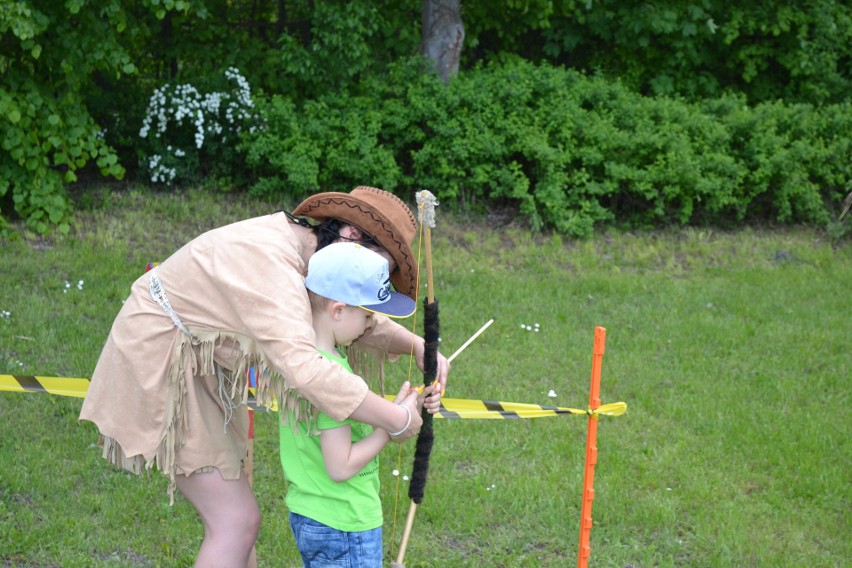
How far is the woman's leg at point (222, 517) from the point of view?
9.79 feet

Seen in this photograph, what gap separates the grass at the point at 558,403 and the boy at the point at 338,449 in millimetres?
971

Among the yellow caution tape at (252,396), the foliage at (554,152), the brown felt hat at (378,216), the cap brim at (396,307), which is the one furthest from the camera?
the foliage at (554,152)

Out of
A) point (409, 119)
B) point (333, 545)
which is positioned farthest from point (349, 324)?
point (409, 119)

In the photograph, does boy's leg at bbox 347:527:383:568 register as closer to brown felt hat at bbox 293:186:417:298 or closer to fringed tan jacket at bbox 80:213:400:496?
fringed tan jacket at bbox 80:213:400:496

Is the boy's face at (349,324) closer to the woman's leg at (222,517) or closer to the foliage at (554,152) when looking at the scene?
the woman's leg at (222,517)

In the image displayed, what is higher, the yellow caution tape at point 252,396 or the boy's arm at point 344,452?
the boy's arm at point 344,452

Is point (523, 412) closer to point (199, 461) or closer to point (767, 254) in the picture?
point (199, 461)

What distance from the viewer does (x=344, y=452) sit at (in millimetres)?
2770

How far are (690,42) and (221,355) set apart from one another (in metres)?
8.36

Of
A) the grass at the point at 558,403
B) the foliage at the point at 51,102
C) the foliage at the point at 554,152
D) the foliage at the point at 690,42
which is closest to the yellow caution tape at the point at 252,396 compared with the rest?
the grass at the point at 558,403

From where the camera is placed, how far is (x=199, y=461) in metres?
3.02

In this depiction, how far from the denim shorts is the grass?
0.95 metres

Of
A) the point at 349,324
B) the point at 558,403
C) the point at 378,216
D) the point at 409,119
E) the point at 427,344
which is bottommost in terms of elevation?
the point at 558,403

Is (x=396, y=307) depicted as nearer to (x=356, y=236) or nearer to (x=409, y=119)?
(x=356, y=236)
